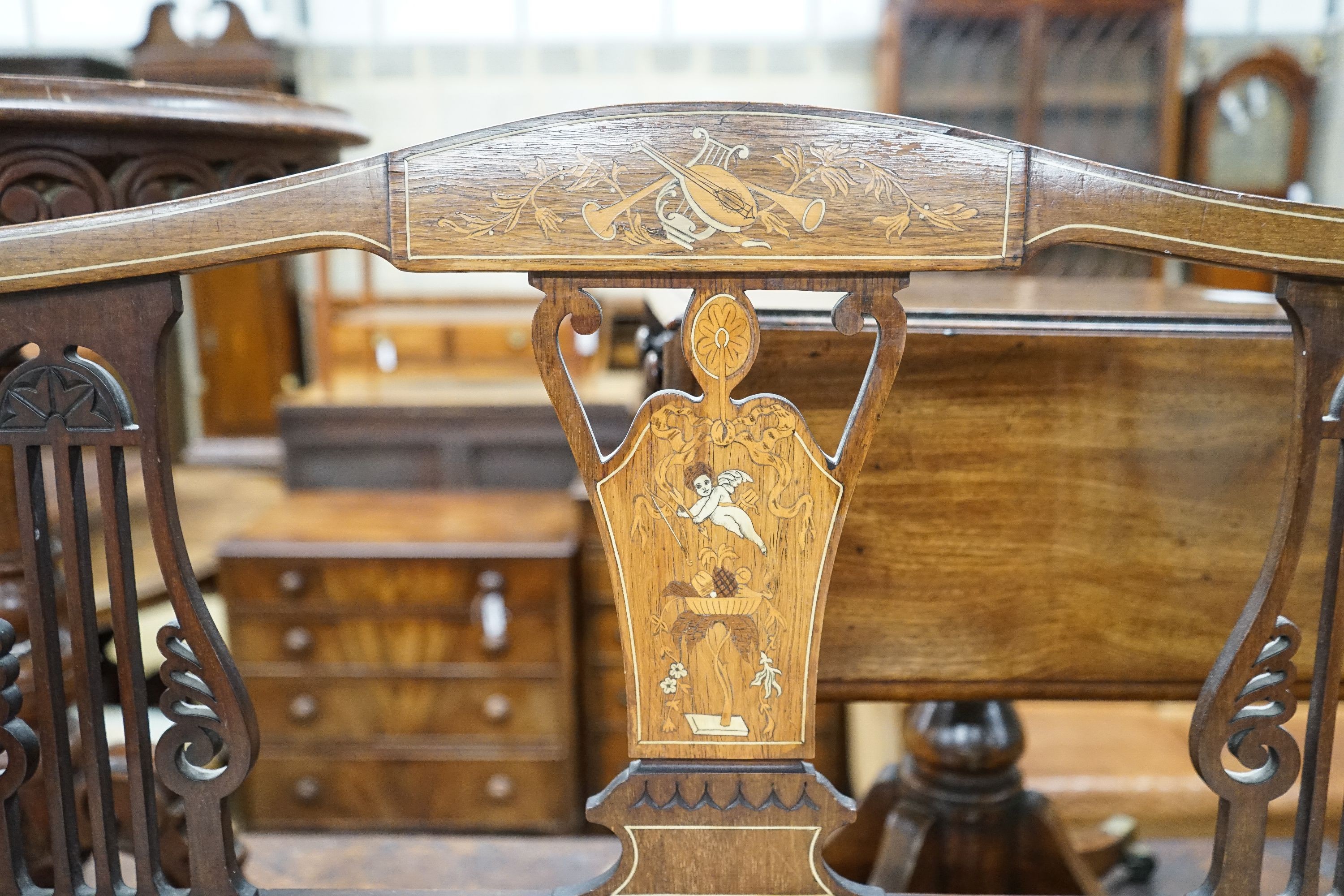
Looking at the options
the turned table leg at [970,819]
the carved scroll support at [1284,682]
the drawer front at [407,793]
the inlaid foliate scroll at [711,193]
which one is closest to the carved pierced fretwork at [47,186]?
the inlaid foliate scroll at [711,193]

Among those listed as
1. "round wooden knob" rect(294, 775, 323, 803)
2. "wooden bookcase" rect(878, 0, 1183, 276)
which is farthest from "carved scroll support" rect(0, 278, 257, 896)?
"wooden bookcase" rect(878, 0, 1183, 276)

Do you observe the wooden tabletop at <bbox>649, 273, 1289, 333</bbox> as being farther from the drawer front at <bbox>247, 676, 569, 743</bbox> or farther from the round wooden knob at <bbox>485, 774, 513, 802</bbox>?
the round wooden knob at <bbox>485, 774, 513, 802</bbox>

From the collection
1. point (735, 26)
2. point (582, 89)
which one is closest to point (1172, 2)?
point (735, 26)

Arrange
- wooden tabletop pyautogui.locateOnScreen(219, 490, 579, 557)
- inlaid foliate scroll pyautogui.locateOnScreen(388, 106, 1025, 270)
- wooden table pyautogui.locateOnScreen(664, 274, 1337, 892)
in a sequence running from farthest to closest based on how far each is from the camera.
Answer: wooden tabletop pyautogui.locateOnScreen(219, 490, 579, 557), wooden table pyautogui.locateOnScreen(664, 274, 1337, 892), inlaid foliate scroll pyautogui.locateOnScreen(388, 106, 1025, 270)

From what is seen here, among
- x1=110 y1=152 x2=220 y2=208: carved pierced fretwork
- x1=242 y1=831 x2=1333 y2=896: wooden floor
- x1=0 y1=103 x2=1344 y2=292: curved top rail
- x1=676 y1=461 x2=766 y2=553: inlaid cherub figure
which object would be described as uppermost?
x1=110 y1=152 x2=220 y2=208: carved pierced fretwork

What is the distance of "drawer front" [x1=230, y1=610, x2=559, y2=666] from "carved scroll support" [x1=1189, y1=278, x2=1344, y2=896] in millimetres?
1920

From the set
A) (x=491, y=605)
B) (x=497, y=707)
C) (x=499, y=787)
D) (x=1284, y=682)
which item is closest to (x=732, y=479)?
(x=1284, y=682)

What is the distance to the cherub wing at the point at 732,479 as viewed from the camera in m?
0.54

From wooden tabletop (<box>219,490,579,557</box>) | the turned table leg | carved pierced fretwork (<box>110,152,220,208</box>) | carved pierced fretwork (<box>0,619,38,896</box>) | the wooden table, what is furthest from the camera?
wooden tabletop (<box>219,490,579,557</box>)

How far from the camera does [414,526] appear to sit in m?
2.49

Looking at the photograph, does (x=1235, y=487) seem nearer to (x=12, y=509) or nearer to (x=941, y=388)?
(x=941, y=388)

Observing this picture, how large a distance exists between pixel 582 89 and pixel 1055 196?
3461 mm

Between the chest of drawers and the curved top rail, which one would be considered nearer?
the curved top rail

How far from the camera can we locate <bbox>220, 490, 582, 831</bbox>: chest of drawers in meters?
2.37
